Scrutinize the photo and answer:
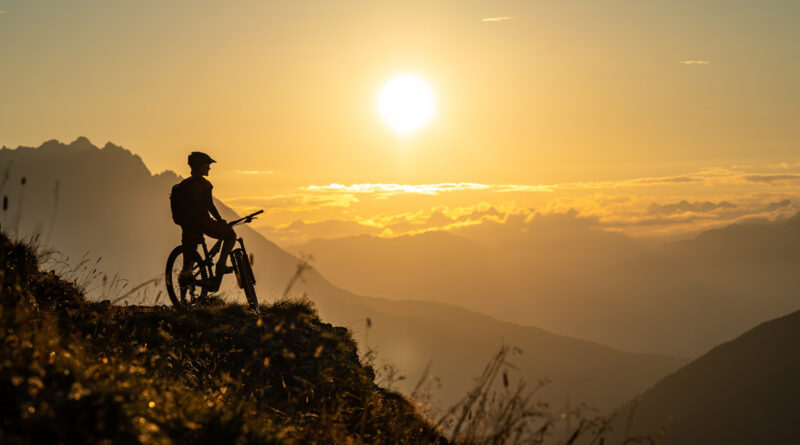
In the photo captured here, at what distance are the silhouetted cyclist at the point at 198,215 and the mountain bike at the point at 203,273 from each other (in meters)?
0.12

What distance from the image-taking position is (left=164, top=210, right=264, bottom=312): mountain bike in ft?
43.5

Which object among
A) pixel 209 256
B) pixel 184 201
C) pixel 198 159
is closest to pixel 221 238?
pixel 209 256

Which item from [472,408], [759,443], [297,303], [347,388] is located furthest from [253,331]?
[759,443]

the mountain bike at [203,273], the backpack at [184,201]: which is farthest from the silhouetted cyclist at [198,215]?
the mountain bike at [203,273]

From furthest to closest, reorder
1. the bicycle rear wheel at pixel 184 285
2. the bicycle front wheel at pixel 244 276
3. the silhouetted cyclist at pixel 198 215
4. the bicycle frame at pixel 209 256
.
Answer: the bicycle front wheel at pixel 244 276 → the bicycle frame at pixel 209 256 → the silhouetted cyclist at pixel 198 215 → the bicycle rear wheel at pixel 184 285

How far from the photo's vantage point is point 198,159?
13.5 metres

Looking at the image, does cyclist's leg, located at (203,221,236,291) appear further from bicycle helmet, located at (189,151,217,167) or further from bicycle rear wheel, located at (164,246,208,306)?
bicycle helmet, located at (189,151,217,167)

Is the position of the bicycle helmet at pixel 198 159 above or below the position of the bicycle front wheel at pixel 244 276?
above

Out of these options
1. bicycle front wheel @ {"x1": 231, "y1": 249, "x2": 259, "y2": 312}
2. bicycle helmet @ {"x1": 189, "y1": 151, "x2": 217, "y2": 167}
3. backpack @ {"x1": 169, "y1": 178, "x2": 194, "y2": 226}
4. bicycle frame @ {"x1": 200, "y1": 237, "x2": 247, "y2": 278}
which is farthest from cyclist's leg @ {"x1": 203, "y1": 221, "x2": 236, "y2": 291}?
bicycle helmet @ {"x1": 189, "y1": 151, "x2": 217, "y2": 167}

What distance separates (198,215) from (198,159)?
1.19 metres

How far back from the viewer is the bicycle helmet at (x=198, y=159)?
44.3 ft

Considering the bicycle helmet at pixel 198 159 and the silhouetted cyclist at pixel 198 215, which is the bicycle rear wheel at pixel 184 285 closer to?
the silhouetted cyclist at pixel 198 215

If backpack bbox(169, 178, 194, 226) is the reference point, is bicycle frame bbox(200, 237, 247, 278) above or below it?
below

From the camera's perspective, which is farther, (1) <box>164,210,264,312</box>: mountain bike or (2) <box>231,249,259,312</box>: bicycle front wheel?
(2) <box>231,249,259,312</box>: bicycle front wheel
